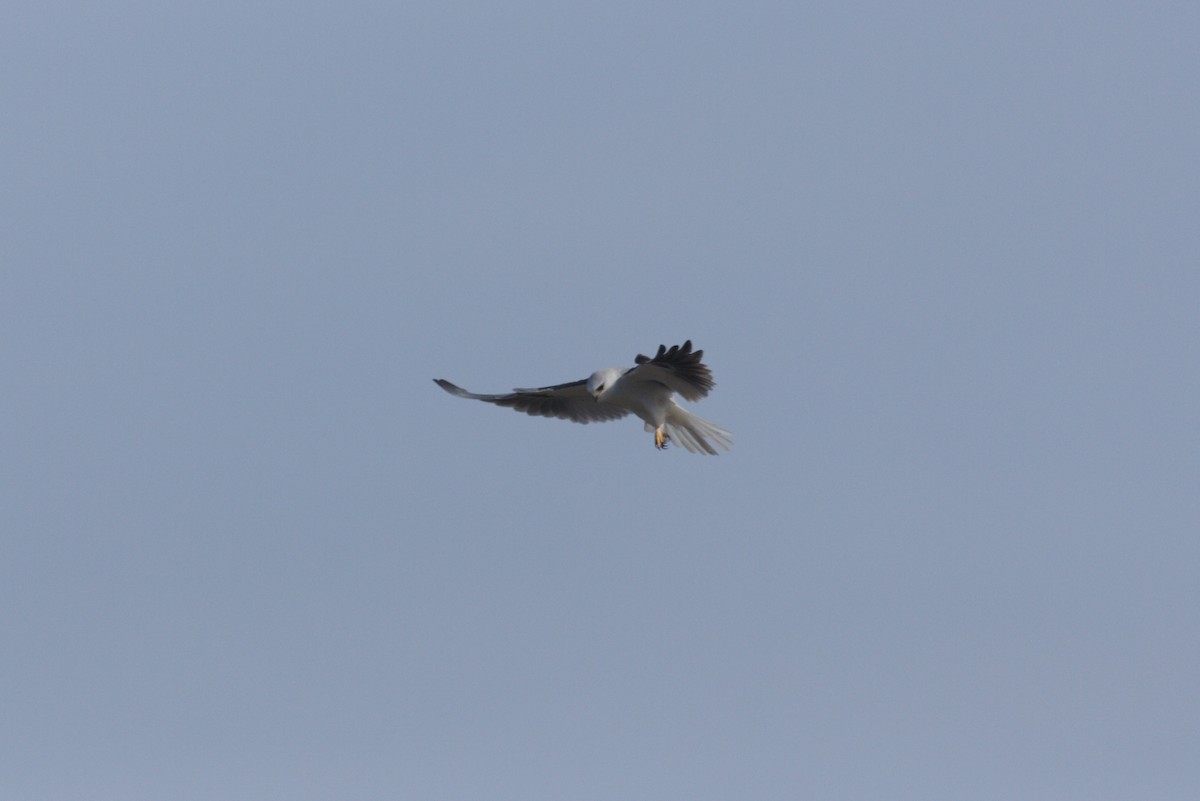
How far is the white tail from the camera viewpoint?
16688 mm

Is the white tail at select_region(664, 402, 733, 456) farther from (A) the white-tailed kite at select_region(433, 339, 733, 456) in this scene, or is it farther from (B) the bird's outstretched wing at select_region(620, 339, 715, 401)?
(B) the bird's outstretched wing at select_region(620, 339, 715, 401)

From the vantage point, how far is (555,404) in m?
17.9

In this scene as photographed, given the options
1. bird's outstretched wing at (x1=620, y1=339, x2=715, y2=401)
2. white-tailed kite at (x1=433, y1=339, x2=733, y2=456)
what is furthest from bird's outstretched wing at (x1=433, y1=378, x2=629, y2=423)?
bird's outstretched wing at (x1=620, y1=339, x2=715, y2=401)

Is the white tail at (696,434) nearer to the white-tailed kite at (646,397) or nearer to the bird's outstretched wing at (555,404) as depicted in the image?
the white-tailed kite at (646,397)

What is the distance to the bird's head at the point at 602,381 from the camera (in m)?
15.4

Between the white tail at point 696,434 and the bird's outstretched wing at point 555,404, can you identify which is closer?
the white tail at point 696,434

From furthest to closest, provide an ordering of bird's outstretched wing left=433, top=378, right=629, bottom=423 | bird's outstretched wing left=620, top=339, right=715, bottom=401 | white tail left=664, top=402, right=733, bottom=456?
1. bird's outstretched wing left=433, top=378, right=629, bottom=423
2. white tail left=664, top=402, right=733, bottom=456
3. bird's outstretched wing left=620, top=339, right=715, bottom=401

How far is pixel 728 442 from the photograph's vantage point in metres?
16.8

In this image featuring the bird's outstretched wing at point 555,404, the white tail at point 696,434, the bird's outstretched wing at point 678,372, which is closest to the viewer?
the bird's outstretched wing at point 678,372

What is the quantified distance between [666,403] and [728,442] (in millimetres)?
1043

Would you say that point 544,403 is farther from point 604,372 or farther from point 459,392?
point 604,372

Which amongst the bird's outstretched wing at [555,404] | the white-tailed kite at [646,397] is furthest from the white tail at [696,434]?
the bird's outstretched wing at [555,404]

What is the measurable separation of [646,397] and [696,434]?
1.07 metres

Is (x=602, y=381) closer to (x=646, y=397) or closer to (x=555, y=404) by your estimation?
(x=646, y=397)
